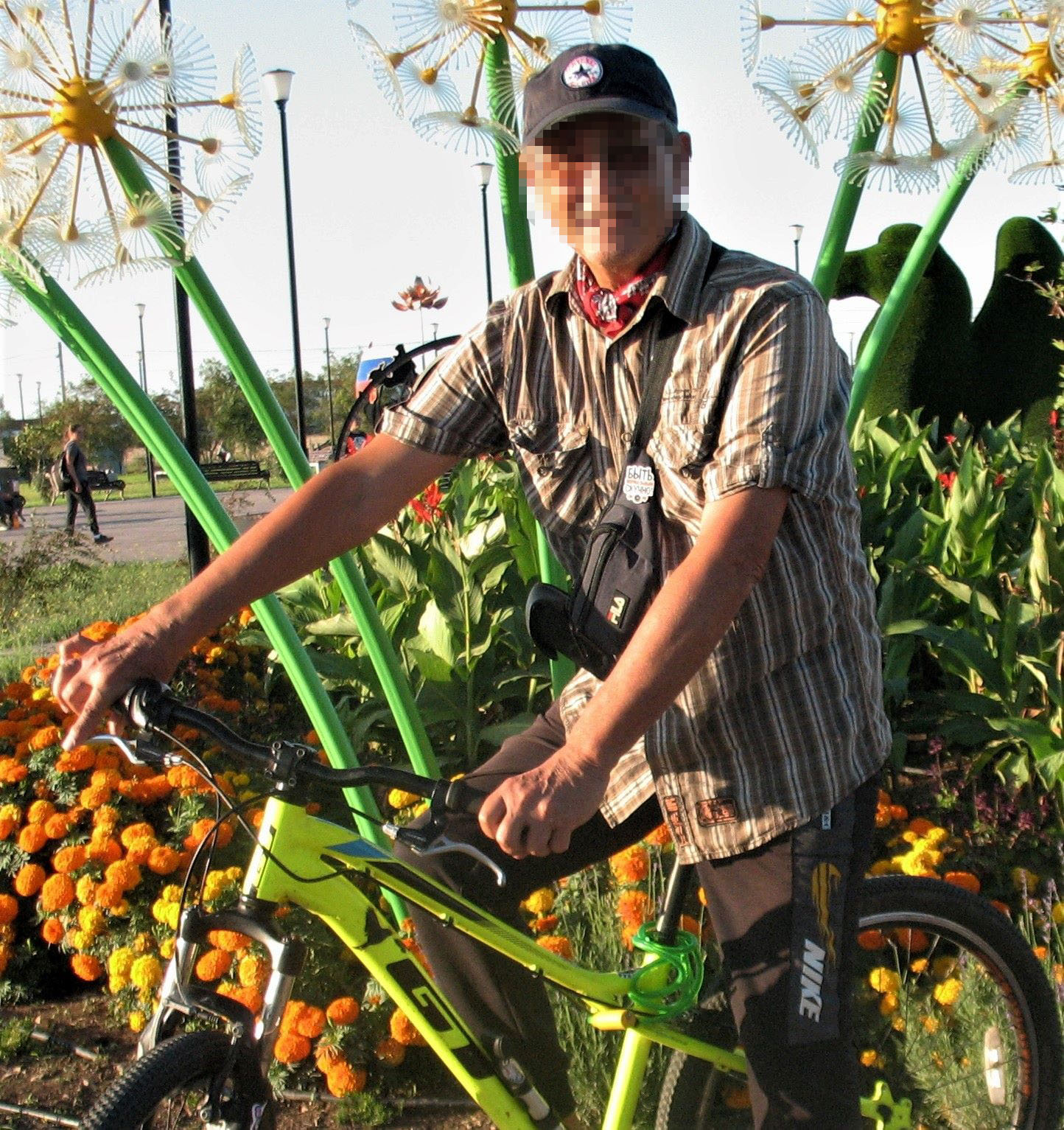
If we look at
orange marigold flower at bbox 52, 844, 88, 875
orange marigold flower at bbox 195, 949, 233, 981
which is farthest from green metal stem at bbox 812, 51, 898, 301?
orange marigold flower at bbox 52, 844, 88, 875

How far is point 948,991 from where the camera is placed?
8.63 ft

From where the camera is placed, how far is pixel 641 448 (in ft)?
6.25

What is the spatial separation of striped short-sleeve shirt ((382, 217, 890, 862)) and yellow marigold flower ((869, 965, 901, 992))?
2.86 feet

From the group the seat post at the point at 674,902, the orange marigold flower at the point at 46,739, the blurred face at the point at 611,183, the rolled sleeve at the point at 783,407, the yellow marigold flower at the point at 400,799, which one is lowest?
the yellow marigold flower at the point at 400,799

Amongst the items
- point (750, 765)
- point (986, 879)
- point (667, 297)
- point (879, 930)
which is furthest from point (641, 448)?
point (986, 879)

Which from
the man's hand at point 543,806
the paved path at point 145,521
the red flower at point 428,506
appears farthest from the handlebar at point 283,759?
the paved path at point 145,521

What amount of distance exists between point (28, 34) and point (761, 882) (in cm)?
225

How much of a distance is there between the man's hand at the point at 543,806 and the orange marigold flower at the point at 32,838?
8.16 feet

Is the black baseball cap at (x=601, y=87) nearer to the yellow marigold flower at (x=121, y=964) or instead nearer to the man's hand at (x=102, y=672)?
the man's hand at (x=102, y=672)

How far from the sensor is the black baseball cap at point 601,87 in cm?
179

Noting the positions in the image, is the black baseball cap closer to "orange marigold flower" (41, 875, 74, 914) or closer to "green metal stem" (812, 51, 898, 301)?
"green metal stem" (812, 51, 898, 301)

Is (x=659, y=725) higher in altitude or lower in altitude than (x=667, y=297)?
lower

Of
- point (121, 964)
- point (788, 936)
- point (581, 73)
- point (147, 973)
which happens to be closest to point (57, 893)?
point (121, 964)

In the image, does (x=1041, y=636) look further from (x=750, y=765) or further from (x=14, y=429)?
(x=14, y=429)
